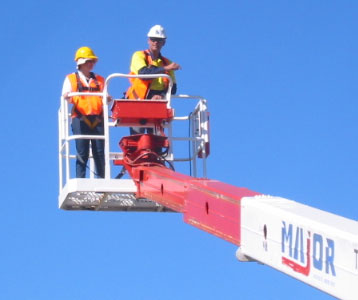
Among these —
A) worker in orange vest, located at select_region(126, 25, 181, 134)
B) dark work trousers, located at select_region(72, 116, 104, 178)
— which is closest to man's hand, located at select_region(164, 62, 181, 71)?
worker in orange vest, located at select_region(126, 25, 181, 134)

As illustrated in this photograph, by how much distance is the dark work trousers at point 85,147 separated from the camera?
Result: 675 inches

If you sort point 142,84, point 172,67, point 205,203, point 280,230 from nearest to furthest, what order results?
point 280,230 → point 205,203 → point 172,67 → point 142,84

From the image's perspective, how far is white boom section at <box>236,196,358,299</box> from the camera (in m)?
7.38

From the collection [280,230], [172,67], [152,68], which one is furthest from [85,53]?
[280,230]

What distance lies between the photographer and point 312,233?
7.85 meters

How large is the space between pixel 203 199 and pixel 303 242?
3.13 m

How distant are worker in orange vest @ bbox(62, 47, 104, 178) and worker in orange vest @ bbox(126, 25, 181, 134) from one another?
0.63 meters

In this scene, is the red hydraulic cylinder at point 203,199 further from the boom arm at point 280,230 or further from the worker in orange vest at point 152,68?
the worker in orange vest at point 152,68

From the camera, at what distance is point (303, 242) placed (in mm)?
8016

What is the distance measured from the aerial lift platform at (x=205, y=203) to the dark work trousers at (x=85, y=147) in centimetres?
19

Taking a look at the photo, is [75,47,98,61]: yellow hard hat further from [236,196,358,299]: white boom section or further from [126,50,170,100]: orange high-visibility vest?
[236,196,358,299]: white boom section

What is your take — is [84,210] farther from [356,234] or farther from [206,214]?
[356,234]

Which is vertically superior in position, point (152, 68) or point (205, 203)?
point (152, 68)

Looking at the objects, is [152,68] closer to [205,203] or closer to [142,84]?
[142,84]
